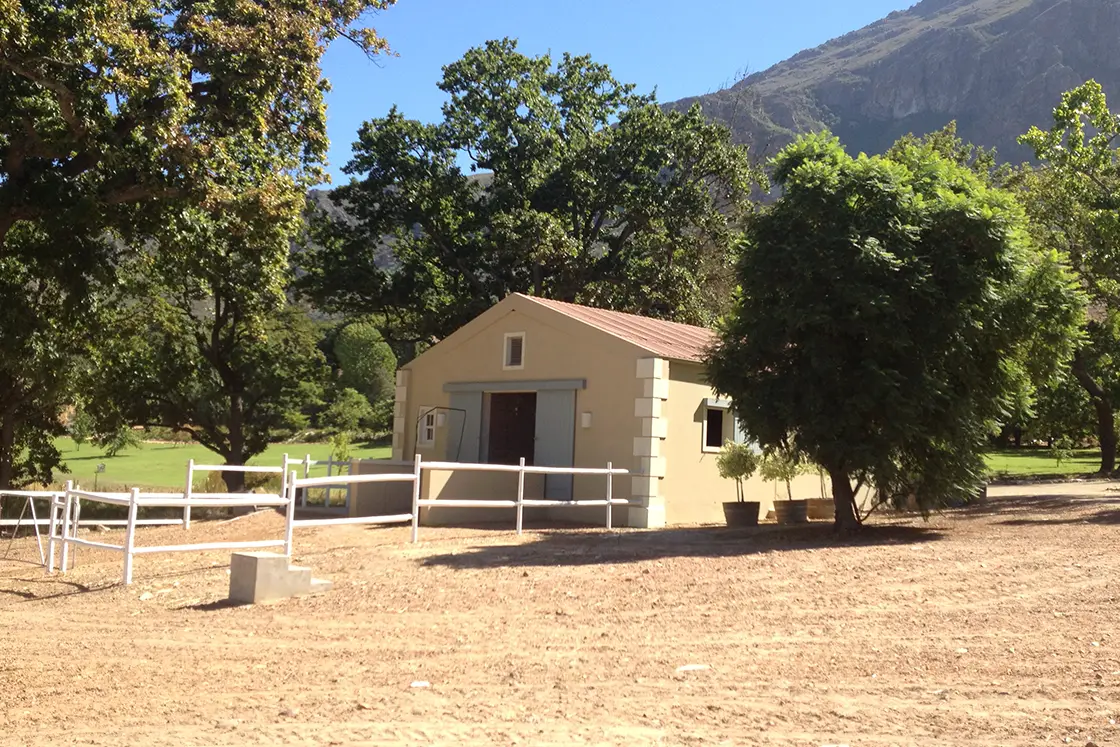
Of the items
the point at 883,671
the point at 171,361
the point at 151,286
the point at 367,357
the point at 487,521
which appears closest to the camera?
the point at 883,671

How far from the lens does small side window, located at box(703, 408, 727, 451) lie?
17.9 metres

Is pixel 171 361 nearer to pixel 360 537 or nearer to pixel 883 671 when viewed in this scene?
pixel 360 537

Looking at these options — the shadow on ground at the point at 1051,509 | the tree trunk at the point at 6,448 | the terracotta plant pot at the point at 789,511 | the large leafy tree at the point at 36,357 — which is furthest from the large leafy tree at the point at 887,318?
the tree trunk at the point at 6,448

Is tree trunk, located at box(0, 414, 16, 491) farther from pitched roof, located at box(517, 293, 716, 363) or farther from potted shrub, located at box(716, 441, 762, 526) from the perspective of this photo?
potted shrub, located at box(716, 441, 762, 526)

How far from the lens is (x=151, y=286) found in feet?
73.5

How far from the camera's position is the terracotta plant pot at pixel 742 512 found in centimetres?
1584

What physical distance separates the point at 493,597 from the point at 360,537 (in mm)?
5108

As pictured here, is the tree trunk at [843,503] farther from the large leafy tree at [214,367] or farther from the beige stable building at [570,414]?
the large leafy tree at [214,367]

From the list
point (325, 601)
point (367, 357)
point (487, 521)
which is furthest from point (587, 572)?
point (367, 357)

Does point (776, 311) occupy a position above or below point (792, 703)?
above

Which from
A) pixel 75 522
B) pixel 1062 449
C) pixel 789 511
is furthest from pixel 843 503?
pixel 1062 449

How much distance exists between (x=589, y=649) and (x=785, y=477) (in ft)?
30.9

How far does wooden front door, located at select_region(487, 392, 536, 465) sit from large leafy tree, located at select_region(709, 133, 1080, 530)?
244 inches

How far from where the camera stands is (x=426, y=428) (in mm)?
19672
